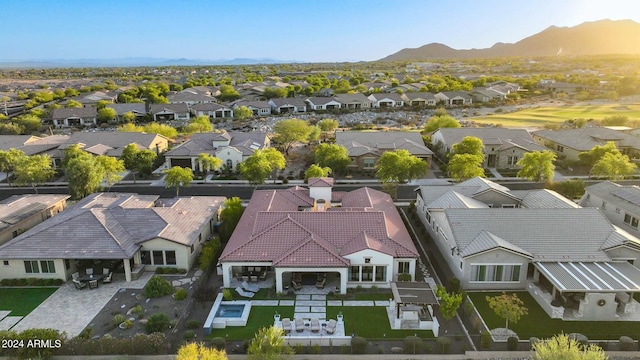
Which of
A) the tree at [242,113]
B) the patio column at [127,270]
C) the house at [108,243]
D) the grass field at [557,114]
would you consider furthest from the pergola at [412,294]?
the tree at [242,113]

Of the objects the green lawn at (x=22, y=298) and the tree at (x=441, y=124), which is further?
the tree at (x=441, y=124)

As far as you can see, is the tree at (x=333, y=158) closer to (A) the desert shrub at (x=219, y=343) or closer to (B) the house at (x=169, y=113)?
(A) the desert shrub at (x=219, y=343)

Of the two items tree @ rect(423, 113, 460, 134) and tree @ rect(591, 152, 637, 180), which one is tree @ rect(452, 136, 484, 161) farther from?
tree @ rect(423, 113, 460, 134)

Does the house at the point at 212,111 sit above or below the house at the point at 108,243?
above

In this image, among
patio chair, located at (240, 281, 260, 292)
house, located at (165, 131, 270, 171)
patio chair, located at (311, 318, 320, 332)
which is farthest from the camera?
house, located at (165, 131, 270, 171)

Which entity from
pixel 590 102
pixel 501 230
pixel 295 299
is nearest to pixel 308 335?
pixel 295 299

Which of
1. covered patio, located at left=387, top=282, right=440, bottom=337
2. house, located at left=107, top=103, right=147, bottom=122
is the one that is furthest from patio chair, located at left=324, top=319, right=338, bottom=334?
house, located at left=107, top=103, right=147, bottom=122
